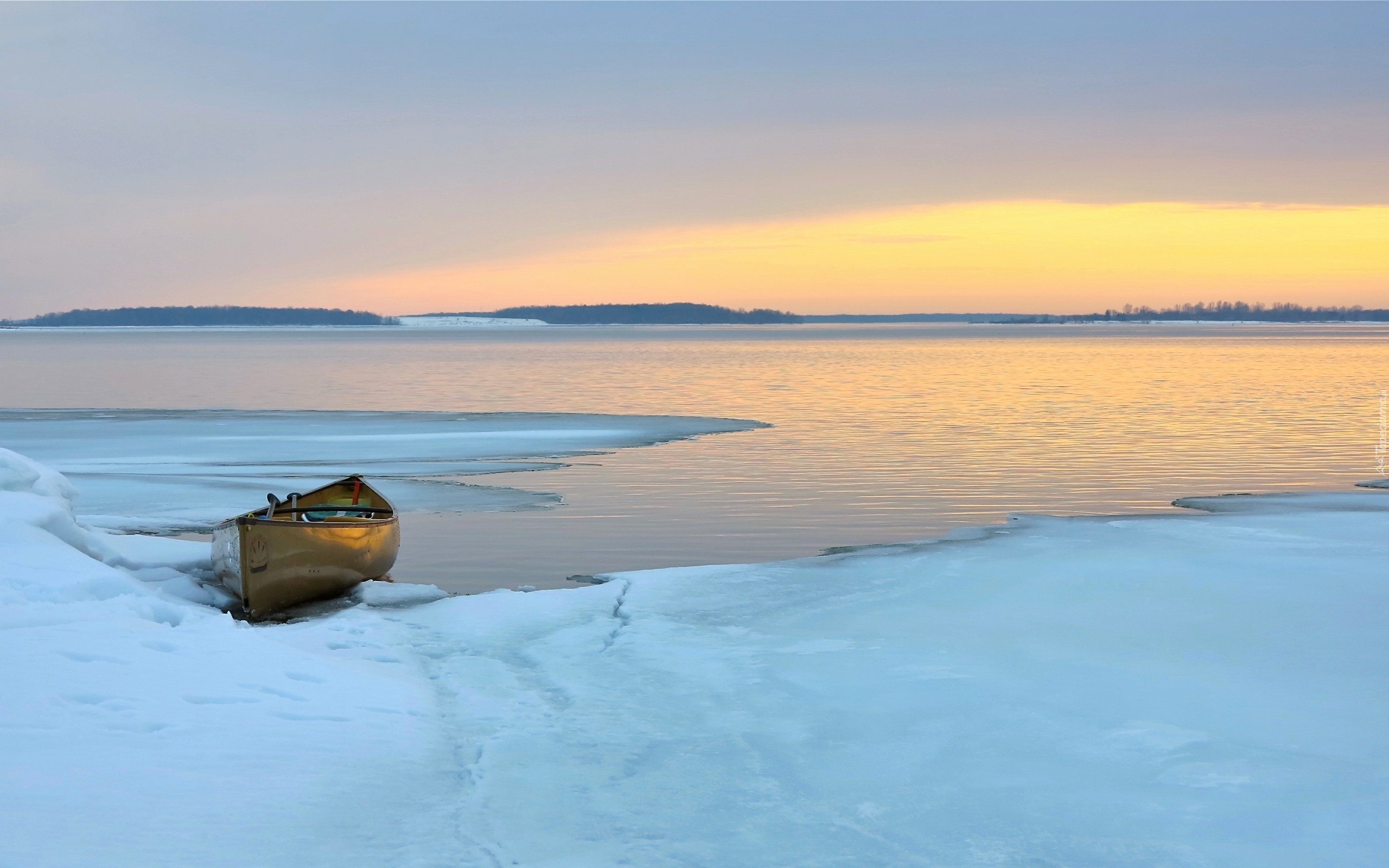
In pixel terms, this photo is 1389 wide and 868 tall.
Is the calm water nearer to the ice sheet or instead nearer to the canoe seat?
the canoe seat

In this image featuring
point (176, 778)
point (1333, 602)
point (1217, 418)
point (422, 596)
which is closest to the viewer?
point (176, 778)

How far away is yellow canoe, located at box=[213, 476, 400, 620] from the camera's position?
11602 mm

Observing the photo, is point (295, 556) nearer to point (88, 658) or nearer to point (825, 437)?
point (88, 658)

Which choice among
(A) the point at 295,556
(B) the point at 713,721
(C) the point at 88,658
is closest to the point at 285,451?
(A) the point at 295,556

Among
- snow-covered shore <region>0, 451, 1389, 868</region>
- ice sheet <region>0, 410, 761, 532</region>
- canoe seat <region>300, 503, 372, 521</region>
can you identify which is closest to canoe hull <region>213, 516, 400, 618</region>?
snow-covered shore <region>0, 451, 1389, 868</region>

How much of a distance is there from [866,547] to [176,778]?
9122 millimetres

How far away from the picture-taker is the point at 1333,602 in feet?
32.9

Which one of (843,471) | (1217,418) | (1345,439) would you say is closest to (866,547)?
(843,471)

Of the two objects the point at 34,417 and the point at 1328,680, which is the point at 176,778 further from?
the point at 34,417

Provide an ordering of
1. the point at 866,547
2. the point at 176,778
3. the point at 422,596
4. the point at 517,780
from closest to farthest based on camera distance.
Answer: the point at 176,778 < the point at 517,780 < the point at 422,596 < the point at 866,547

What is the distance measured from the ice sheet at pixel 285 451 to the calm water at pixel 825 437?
4.75ft

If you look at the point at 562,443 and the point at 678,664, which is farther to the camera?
the point at 562,443

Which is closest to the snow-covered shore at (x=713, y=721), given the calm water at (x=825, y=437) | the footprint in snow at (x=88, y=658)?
the footprint in snow at (x=88, y=658)

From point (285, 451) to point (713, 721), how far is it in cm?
1952
